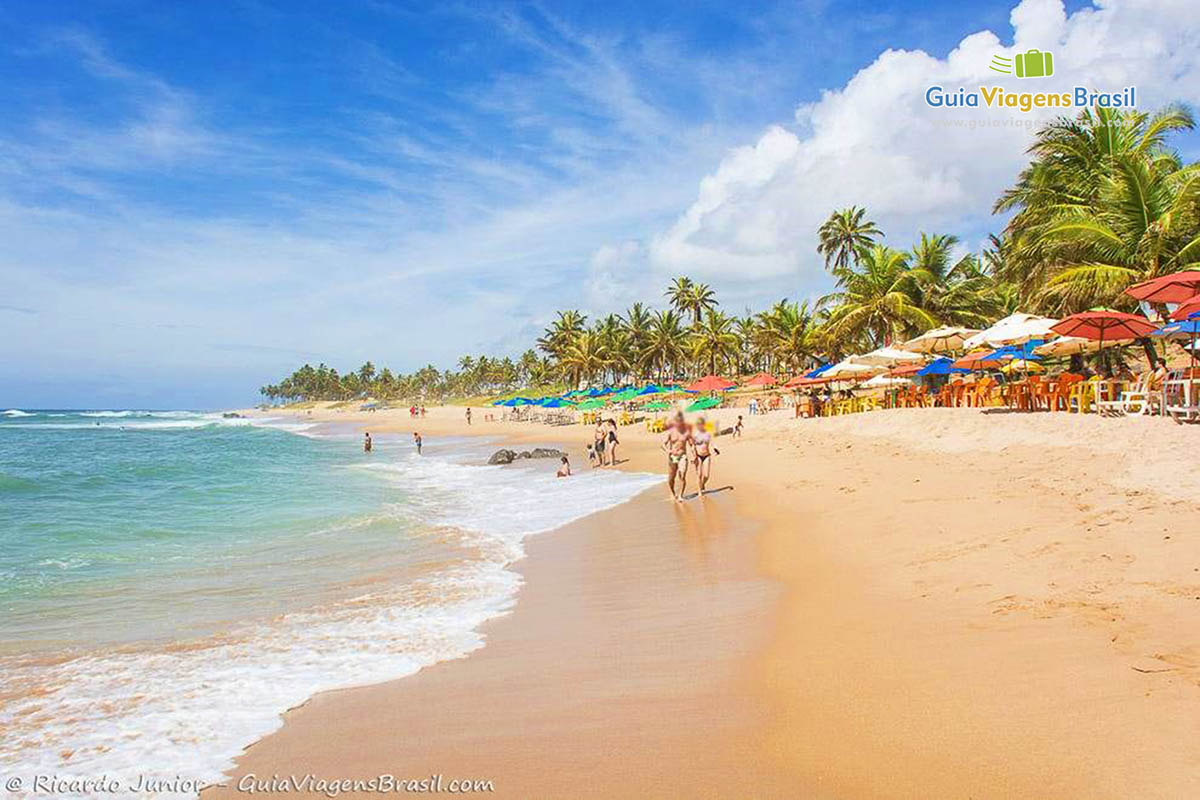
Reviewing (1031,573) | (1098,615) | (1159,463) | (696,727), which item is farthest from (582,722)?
(1159,463)

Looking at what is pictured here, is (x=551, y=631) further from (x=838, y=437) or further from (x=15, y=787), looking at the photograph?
(x=838, y=437)

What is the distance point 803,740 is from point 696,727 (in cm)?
60

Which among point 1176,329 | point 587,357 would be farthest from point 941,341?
point 587,357

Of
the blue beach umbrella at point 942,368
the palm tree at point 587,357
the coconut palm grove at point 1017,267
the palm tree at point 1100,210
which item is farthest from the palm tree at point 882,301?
the palm tree at point 587,357

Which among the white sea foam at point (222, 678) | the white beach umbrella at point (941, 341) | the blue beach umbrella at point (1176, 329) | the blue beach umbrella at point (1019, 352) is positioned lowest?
the white sea foam at point (222, 678)

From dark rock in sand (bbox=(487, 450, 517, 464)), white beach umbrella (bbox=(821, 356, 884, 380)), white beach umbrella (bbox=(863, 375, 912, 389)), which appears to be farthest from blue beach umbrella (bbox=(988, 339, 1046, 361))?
dark rock in sand (bbox=(487, 450, 517, 464))

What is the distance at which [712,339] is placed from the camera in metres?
66.4

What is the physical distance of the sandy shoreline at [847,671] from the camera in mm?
3244

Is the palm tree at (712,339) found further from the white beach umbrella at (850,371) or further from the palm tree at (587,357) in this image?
the white beach umbrella at (850,371)

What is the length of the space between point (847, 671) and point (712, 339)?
63.2 metres

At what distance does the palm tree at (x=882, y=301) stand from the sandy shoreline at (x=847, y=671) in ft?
85.1

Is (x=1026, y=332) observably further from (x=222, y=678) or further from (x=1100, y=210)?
(x=222, y=678)

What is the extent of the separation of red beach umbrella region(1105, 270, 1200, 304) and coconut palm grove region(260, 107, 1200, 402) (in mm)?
4565

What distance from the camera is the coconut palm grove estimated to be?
62.4ft
